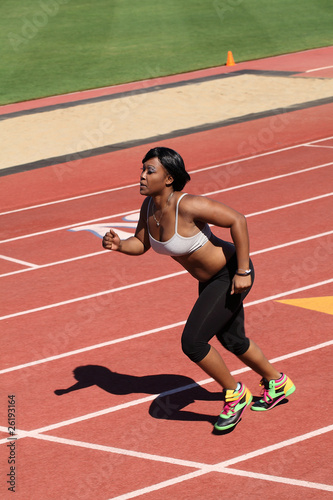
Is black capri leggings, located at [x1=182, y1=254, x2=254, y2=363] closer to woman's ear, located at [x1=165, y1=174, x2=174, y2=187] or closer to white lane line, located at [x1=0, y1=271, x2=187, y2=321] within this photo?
woman's ear, located at [x1=165, y1=174, x2=174, y2=187]

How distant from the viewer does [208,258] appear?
6527 millimetres

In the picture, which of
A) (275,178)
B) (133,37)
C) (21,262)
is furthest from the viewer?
(133,37)

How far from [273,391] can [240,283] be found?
111cm

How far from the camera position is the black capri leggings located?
21.2ft

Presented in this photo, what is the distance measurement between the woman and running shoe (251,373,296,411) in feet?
1.06

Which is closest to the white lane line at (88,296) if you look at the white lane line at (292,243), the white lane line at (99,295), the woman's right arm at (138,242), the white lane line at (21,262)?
the white lane line at (99,295)

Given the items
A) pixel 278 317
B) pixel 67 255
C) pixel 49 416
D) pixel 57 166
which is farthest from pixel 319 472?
pixel 57 166

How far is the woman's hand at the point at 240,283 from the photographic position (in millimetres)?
6398

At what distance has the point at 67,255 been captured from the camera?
463 inches

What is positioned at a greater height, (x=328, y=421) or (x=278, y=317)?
(x=328, y=421)

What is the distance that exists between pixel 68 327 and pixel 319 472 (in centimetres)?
385

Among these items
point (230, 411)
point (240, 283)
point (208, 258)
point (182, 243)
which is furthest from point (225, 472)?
point (182, 243)

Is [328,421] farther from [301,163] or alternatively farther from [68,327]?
[301,163]

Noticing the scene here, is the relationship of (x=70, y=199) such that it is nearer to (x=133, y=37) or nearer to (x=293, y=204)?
(x=293, y=204)
